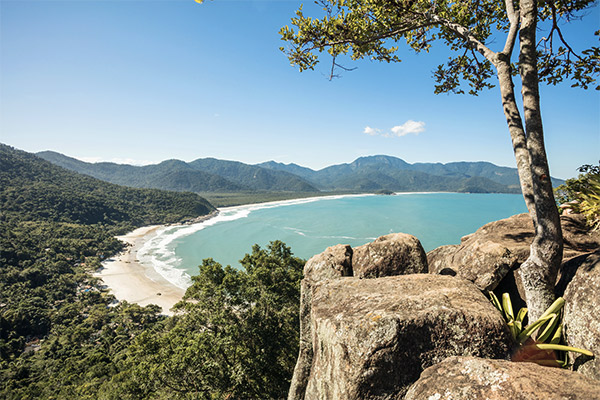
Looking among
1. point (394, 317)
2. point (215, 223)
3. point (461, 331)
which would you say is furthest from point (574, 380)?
point (215, 223)

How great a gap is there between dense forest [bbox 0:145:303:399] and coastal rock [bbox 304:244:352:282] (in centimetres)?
616

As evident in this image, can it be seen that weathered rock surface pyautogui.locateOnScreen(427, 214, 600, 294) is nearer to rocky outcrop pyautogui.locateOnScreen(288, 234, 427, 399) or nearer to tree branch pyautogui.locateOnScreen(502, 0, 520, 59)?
rocky outcrop pyautogui.locateOnScreen(288, 234, 427, 399)

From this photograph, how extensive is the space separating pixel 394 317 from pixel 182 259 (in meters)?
80.2

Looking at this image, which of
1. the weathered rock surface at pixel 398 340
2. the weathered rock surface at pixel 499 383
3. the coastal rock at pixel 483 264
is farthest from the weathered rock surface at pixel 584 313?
the coastal rock at pixel 483 264

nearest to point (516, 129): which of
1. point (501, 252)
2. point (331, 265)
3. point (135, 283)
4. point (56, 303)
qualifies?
point (501, 252)

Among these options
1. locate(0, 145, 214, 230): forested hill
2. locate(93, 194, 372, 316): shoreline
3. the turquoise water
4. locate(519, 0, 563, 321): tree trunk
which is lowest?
locate(93, 194, 372, 316): shoreline

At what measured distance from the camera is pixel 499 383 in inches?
123

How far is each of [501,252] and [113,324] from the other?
186 ft

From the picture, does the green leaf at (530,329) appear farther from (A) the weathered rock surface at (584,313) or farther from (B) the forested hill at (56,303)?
(B) the forested hill at (56,303)

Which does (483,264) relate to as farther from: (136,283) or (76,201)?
(76,201)

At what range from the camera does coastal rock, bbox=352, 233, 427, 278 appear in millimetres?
7711

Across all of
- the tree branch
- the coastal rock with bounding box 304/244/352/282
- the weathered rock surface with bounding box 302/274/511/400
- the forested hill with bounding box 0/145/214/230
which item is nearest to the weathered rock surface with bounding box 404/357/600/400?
the weathered rock surface with bounding box 302/274/511/400

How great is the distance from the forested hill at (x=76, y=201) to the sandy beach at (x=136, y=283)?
59.6 m

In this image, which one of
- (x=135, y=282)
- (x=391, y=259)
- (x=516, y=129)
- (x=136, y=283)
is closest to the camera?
(x=516, y=129)
